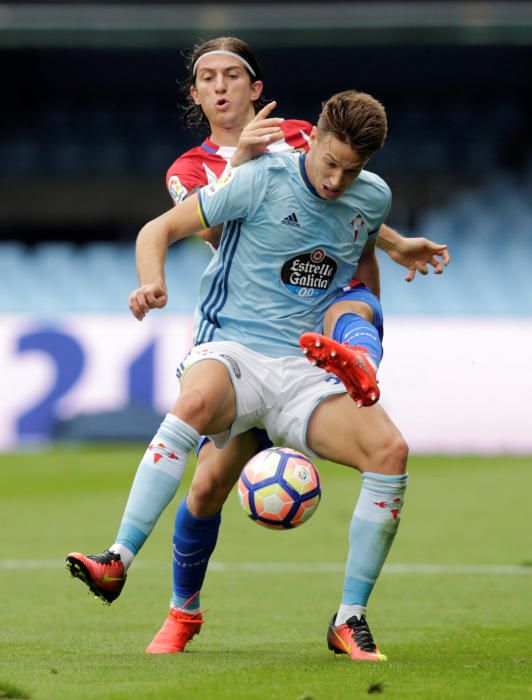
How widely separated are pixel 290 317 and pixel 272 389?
300 millimetres

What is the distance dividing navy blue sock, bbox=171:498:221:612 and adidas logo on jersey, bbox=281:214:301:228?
3.84 ft

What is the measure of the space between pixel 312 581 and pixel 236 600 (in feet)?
2.67

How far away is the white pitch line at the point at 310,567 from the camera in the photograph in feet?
25.2

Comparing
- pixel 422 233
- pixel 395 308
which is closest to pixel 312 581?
pixel 395 308

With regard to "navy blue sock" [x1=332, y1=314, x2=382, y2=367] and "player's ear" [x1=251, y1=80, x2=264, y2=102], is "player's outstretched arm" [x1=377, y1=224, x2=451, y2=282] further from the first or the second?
"player's ear" [x1=251, y1=80, x2=264, y2=102]

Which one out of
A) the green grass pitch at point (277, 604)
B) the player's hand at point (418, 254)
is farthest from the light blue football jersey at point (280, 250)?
the green grass pitch at point (277, 604)

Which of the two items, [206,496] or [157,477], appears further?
[206,496]

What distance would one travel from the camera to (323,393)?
15.5ft

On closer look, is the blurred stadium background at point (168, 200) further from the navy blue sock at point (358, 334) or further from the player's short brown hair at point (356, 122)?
the player's short brown hair at point (356, 122)

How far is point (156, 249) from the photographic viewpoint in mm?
4559

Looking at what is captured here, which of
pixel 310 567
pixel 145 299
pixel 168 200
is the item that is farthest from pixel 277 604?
pixel 168 200

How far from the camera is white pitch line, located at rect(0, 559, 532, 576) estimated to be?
Answer: 7691 millimetres

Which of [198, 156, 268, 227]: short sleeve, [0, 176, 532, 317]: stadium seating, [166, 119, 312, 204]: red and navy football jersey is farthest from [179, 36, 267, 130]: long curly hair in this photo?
[0, 176, 532, 317]: stadium seating

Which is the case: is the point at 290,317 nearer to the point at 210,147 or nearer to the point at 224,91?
the point at 210,147
